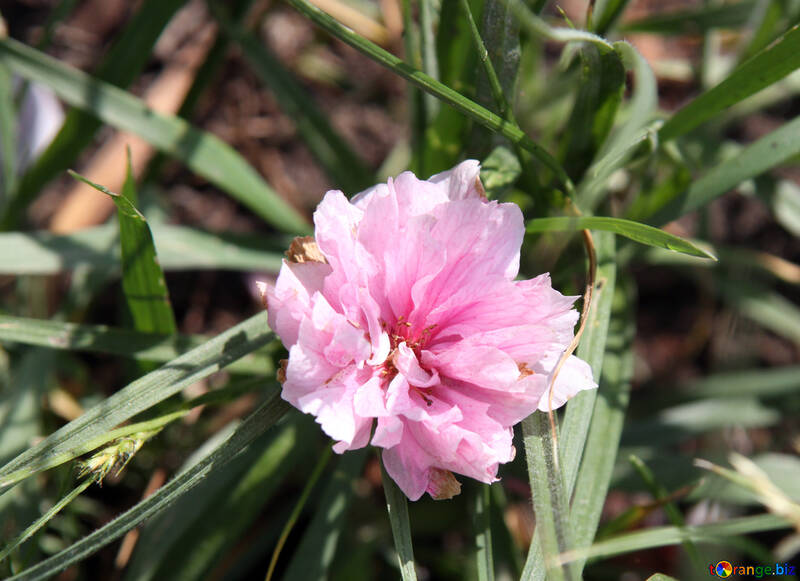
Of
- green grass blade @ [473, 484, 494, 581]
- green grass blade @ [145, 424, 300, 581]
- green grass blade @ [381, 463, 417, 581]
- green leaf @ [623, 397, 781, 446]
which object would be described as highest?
green grass blade @ [381, 463, 417, 581]

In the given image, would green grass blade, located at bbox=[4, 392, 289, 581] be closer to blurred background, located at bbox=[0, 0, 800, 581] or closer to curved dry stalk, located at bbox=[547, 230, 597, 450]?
blurred background, located at bbox=[0, 0, 800, 581]

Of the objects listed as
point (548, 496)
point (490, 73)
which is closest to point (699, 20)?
point (490, 73)

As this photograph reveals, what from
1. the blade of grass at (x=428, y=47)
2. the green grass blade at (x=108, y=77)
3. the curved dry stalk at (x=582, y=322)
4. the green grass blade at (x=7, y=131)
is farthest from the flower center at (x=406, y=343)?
the green grass blade at (x=7, y=131)

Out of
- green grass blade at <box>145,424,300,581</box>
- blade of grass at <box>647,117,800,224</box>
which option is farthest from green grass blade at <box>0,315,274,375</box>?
blade of grass at <box>647,117,800,224</box>

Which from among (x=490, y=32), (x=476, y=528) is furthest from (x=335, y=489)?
(x=490, y=32)

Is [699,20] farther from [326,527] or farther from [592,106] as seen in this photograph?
[326,527]
